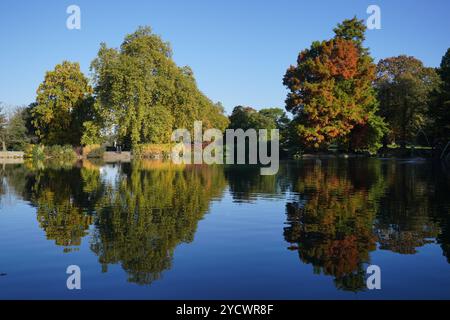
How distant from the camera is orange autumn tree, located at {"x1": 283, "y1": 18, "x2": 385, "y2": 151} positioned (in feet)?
161

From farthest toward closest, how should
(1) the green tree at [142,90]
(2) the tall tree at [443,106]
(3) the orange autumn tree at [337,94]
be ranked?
1. (1) the green tree at [142,90]
2. (3) the orange autumn tree at [337,94]
3. (2) the tall tree at [443,106]

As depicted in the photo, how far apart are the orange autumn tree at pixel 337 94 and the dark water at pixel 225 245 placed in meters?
31.6

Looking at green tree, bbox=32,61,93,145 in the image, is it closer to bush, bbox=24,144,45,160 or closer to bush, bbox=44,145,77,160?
bush, bbox=24,144,45,160

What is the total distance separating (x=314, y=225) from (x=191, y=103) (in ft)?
177

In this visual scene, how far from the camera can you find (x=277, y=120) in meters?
95.9

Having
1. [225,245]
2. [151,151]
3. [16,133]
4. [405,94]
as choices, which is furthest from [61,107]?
[225,245]

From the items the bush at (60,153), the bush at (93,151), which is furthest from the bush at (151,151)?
the bush at (60,153)

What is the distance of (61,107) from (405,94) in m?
50.0

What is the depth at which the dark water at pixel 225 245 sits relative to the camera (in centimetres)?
694

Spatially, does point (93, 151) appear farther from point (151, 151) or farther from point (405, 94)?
point (405, 94)

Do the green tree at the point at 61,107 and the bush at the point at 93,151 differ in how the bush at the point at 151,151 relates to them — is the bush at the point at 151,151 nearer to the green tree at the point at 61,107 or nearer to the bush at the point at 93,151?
the bush at the point at 93,151

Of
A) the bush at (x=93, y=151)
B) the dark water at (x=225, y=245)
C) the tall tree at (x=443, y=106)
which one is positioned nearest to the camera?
the dark water at (x=225, y=245)

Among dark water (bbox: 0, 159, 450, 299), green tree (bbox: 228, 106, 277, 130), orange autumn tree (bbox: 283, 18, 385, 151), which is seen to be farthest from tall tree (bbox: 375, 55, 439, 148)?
dark water (bbox: 0, 159, 450, 299)
